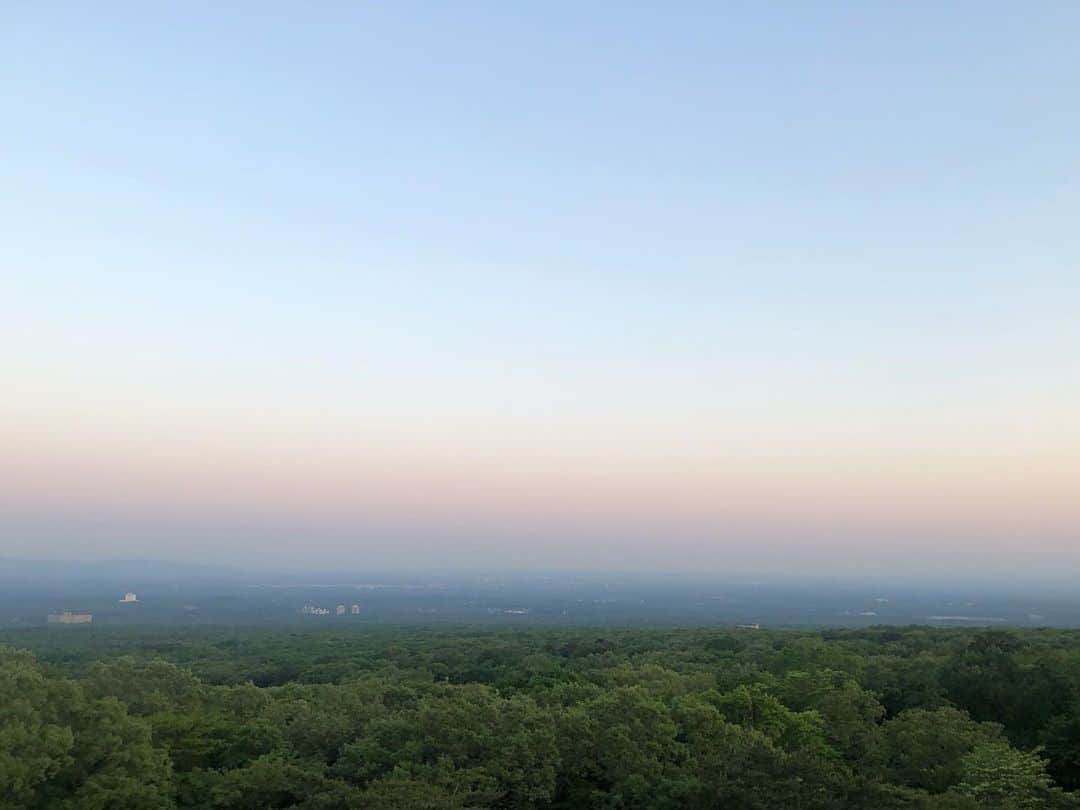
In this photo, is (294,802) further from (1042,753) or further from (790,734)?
(1042,753)

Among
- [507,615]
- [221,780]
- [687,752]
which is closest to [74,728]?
[221,780]

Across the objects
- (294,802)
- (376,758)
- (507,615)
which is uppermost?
(376,758)

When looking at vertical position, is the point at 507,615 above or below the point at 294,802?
below

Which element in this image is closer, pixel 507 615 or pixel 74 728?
pixel 74 728

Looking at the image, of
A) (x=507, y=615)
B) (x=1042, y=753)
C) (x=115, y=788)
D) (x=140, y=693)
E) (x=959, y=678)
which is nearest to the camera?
(x=115, y=788)

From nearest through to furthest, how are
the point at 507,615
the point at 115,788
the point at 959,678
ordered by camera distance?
the point at 115,788
the point at 959,678
the point at 507,615

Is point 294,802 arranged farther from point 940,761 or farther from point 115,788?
point 940,761
